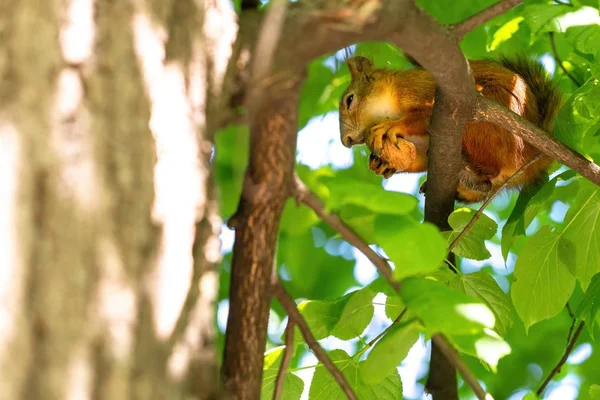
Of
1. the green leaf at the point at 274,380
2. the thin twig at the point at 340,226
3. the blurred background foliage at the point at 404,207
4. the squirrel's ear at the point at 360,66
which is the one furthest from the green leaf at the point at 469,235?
the squirrel's ear at the point at 360,66

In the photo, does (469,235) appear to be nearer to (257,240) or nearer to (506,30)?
(257,240)

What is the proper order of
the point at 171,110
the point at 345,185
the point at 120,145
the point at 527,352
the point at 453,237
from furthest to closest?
the point at 527,352 → the point at 453,237 → the point at 345,185 → the point at 171,110 → the point at 120,145

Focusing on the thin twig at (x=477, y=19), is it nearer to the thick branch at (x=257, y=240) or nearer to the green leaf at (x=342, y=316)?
the thick branch at (x=257, y=240)

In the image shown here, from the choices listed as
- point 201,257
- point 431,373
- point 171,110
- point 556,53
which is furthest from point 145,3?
point 556,53

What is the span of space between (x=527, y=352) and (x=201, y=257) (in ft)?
9.98

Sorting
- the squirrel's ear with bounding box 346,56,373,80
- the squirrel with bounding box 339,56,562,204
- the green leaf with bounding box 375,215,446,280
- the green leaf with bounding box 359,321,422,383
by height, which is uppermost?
the squirrel's ear with bounding box 346,56,373,80

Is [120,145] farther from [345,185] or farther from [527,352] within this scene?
[527,352]

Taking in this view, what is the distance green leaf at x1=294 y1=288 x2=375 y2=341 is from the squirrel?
968 millimetres

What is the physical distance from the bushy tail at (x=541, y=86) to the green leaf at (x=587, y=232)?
668 mm

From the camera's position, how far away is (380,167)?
2678 mm

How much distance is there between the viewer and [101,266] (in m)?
0.85

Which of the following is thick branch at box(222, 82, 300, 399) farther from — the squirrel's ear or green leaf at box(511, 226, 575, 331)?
the squirrel's ear

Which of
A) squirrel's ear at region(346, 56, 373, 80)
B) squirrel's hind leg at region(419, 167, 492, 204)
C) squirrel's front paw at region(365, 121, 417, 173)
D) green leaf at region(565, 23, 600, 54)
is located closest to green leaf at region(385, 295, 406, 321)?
green leaf at region(565, 23, 600, 54)

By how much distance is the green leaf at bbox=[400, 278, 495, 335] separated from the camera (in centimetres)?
103
